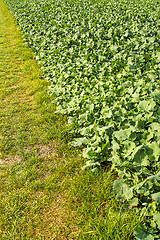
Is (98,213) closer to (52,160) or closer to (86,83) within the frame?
(52,160)

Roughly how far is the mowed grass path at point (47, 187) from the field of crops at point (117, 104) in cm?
20

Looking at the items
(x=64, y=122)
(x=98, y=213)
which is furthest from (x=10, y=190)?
(x=64, y=122)

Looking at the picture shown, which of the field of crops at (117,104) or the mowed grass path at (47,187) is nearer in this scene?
the mowed grass path at (47,187)

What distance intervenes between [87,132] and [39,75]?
3.09m

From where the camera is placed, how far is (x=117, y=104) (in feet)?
11.3

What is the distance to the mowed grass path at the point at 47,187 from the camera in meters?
2.19

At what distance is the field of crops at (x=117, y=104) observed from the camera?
2324mm

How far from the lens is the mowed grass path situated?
219 centimetres

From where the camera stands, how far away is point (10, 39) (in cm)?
924

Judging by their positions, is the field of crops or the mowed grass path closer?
the mowed grass path

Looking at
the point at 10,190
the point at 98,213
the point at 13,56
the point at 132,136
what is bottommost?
the point at 98,213

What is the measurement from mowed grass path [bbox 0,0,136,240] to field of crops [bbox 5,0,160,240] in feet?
0.65

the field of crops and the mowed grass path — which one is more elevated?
the field of crops

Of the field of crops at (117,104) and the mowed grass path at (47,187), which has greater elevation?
the field of crops at (117,104)
